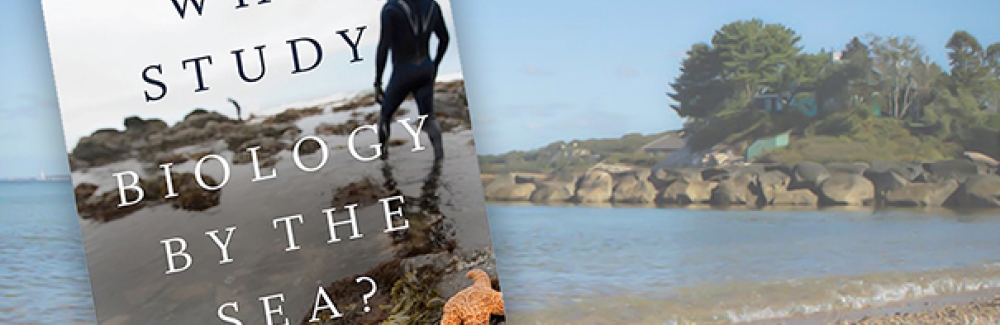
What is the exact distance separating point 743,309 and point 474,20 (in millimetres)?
1254

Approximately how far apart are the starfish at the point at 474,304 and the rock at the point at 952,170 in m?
1.72

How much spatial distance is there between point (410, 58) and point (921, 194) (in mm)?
1905

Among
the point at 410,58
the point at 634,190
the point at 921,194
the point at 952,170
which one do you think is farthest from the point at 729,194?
the point at 410,58

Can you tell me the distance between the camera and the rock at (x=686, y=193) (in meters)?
2.64

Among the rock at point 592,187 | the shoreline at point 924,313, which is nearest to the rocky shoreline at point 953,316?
the shoreline at point 924,313

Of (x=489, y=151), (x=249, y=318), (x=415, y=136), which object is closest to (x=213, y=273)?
(x=249, y=318)

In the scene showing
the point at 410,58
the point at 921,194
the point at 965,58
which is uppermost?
the point at 410,58

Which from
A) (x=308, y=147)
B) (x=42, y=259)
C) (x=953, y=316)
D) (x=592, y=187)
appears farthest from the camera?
(x=592, y=187)

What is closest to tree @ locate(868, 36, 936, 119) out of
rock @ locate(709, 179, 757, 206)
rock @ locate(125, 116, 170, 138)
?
rock @ locate(709, 179, 757, 206)

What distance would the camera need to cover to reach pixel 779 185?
2.66 m

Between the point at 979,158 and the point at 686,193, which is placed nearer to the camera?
the point at 686,193

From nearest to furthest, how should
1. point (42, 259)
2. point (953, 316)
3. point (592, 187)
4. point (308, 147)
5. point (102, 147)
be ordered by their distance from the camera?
1. point (102, 147)
2. point (308, 147)
3. point (42, 259)
4. point (953, 316)
5. point (592, 187)

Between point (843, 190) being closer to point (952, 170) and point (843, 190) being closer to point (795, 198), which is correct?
point (795, 198)

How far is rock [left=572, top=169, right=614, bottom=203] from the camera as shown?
2600 mm
